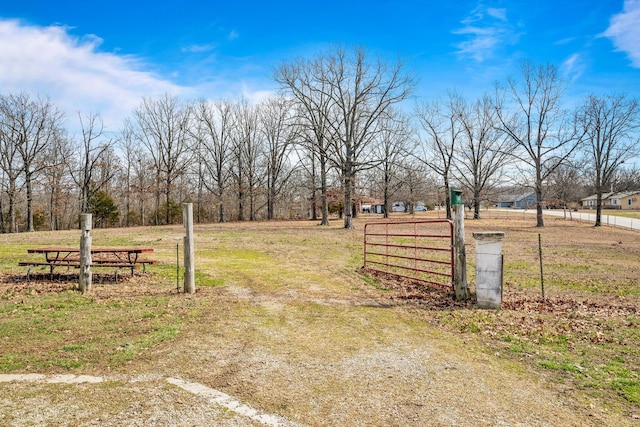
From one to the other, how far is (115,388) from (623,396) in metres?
4.88

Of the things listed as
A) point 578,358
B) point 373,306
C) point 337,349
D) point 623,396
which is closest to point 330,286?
point 373,306

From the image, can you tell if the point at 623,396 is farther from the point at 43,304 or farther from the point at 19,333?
the point at 43,304

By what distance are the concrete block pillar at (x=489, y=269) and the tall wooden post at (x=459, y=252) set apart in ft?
1.38

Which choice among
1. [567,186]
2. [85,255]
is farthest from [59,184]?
[567,186]

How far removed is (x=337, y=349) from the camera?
200 inches

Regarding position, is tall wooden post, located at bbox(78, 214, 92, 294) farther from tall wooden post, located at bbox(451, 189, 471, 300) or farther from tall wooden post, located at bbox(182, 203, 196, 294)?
tall wooden post, located at bbox(451, 189, 471, 300)

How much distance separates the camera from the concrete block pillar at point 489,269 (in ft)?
22.9

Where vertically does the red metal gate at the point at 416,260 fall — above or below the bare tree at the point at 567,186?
below

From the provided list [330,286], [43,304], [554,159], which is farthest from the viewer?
[554,159]

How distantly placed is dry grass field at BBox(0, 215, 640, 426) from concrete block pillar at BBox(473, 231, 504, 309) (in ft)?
0.93

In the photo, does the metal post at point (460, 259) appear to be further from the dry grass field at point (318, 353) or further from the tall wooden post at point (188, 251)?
the tall wooden post at point (188, 251)

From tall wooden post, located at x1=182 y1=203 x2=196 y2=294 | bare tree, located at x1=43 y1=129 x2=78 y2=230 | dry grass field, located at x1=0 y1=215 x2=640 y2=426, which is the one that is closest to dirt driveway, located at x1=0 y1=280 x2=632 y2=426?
dry grass field, located at x1=0 y1=215 x2=640 y2=426

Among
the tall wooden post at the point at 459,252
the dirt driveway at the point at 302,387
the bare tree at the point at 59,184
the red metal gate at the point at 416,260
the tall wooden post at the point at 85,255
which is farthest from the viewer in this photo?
the bare tree at the point at 59,184

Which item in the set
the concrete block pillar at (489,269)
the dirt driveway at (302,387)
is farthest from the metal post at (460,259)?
the dirt driveway at (302,387)
